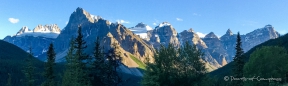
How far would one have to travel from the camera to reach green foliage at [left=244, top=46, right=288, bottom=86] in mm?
55281

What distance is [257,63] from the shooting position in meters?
60.0

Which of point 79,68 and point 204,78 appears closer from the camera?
point 204,78

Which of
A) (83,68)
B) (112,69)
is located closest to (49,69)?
(83,68)

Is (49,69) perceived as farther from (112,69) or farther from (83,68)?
(112,69)

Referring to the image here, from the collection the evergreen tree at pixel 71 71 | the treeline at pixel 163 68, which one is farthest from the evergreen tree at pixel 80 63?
the evergreen tree at pixel 71 71

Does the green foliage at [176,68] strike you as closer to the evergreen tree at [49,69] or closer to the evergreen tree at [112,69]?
the evergreen tree at [112,69]

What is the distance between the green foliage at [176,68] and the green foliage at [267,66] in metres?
17.9

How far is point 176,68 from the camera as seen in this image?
4219 centimetres

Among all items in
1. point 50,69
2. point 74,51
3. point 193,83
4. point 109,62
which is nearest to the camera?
point 193,83

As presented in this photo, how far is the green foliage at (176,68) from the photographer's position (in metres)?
41.8

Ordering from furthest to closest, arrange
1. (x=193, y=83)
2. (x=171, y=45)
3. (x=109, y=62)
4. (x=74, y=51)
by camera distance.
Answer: (x=109, y=62)
(x=74, y=51)
(x=171, y=45)
(x=193, y=83)

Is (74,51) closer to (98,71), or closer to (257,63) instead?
(98,71)

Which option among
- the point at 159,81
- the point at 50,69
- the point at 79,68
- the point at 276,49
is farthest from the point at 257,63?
the point at 50,69

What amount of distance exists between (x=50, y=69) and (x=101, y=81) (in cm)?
1378
